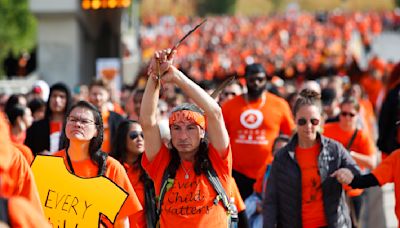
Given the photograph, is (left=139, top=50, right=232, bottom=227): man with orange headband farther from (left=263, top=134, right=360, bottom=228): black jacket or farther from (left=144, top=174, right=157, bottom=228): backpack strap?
(left=263, top=134, right=360, bottom=228): black jacket

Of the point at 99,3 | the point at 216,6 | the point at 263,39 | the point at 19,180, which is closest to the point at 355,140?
the point at 19,180

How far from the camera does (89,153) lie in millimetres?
6633

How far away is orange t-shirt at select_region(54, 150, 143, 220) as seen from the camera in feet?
20.5

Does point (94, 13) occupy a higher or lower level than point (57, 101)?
higher

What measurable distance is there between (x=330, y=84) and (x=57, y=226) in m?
9.60

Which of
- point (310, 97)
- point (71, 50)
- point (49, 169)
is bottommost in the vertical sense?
point (49, 169)

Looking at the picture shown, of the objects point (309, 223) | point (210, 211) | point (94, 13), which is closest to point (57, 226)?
point (210, 211)

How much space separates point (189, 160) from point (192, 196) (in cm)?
28

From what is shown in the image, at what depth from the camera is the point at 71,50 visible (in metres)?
25.2

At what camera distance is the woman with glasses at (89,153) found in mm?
6422

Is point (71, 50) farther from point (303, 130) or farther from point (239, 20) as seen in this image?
point (239, 20)

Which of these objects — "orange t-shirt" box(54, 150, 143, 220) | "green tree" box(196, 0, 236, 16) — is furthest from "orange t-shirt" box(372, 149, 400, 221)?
"green tree" box(196, 0, 236, 16)

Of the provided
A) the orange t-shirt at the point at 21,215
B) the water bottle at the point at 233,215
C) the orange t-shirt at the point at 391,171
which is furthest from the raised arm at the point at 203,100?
the orange t-shirt at the point at 21,215

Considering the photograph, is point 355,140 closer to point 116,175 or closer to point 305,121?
point 305,121
